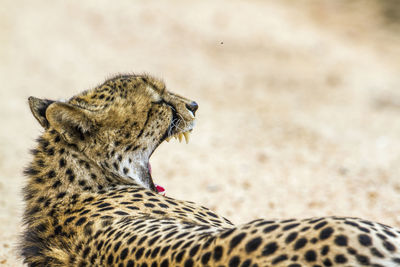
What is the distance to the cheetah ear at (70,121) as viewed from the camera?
2.81m

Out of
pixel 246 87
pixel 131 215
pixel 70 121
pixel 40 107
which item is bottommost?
pixel 131 215

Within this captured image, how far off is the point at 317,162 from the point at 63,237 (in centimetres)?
418

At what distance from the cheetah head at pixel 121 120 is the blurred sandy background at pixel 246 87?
72 cm

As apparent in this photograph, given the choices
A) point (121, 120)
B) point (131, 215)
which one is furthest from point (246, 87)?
point (131, 215)

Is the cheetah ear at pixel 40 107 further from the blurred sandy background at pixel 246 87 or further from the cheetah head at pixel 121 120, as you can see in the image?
the blurred sandy background at pixel 246 87

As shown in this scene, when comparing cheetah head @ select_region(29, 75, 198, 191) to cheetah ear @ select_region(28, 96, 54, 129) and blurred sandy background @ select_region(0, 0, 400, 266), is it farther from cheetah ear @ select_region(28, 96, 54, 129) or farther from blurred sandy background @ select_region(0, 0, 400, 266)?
blurred sandy background @ select_region(0, 0, 400, 266)

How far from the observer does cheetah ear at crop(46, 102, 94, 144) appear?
2807 mm

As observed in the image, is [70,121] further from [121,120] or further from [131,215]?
[131,215]

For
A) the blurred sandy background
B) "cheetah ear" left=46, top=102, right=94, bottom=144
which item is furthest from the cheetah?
the blurred sandy background

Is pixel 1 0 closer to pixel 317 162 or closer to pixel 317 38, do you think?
pixel 317 38

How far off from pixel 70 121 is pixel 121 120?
0.30 m

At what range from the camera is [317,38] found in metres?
10.7

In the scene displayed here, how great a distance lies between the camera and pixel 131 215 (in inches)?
106

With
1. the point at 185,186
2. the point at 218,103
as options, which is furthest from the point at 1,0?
the point at 185,186
